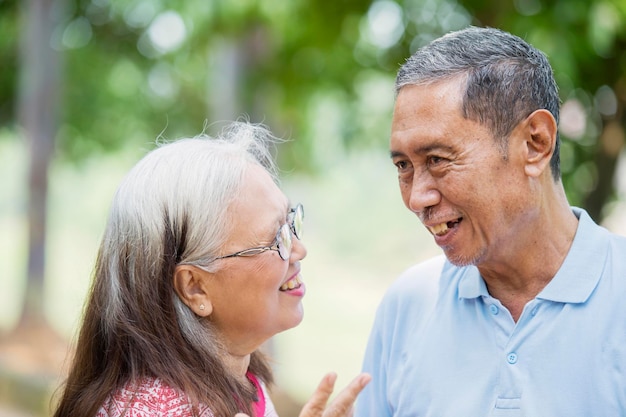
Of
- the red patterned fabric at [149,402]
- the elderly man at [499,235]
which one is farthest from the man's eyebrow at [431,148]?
the red patterned fabric at [149,402]

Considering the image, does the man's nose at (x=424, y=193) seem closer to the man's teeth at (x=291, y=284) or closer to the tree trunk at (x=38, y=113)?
the man's teeth at (x=291, y=284)

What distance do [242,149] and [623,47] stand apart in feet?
15.7

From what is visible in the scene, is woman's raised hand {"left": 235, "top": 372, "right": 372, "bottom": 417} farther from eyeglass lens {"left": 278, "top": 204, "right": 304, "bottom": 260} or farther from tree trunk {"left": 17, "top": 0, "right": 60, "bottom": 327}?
tree trunk {"left": 17, "top": 0, "right": 60, "bottom": 327}

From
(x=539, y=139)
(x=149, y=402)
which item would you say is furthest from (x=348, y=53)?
(x=149, y=402)

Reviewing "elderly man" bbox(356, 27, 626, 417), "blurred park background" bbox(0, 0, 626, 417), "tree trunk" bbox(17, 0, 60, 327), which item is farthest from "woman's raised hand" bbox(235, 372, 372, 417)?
"tree trunk" bbox(17, 0, 60, 327)

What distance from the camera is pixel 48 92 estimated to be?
1090cm

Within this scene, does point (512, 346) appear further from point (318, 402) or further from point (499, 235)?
point (318, 402)

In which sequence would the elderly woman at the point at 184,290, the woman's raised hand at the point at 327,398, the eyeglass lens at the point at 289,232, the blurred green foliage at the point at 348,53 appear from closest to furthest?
1. the woman's raised hand at the point at 327,398
2. the elderly woman at the point at 184,290
3. the eyeglass lens at the point at 289,232
4. the blurred green foliage at the point at 348,53

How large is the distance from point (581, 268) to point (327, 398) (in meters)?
A: 0.82

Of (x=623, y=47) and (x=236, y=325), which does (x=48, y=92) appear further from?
(x=236, y=325)

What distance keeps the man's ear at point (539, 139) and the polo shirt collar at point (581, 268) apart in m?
0.22

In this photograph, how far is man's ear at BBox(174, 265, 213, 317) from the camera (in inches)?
98.0

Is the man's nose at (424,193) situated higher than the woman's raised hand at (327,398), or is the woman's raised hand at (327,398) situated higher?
the man's nose at (424,193)

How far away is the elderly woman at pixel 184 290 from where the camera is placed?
2.37m
